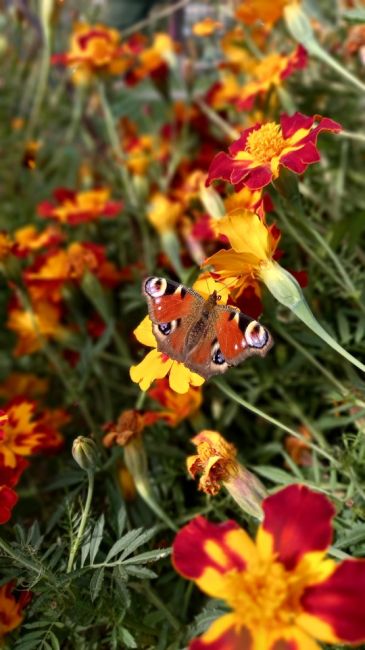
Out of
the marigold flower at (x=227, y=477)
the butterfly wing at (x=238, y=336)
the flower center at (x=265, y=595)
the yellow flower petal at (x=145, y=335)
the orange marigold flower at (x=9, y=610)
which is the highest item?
the butterfly wing at (x=238, y=336)

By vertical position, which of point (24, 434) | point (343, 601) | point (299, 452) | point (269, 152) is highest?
point (269, 152)

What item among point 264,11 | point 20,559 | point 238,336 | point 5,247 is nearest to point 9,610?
point 20,559

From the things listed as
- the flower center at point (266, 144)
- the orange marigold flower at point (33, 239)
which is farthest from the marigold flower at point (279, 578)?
the orange marigold flower at point (33, 239)

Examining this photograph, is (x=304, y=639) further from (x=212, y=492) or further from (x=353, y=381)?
(x=353, y=381)

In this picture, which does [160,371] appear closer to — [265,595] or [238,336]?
[238,336]

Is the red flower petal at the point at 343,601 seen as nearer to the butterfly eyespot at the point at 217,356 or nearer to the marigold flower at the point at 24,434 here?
the butterfly eyespot at the point at 217,356

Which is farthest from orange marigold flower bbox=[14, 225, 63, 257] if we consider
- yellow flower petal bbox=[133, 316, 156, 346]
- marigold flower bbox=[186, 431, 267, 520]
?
marigold flower bbox=[186, 431, 267, 520]

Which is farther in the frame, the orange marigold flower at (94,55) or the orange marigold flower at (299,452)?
the orange marigold flower at (94,55)

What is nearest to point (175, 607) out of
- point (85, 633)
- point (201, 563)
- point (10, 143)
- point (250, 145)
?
point (85, 633)
